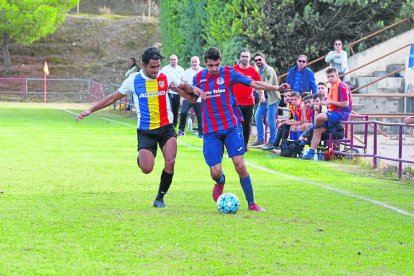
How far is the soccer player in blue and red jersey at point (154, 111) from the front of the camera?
12.5 m

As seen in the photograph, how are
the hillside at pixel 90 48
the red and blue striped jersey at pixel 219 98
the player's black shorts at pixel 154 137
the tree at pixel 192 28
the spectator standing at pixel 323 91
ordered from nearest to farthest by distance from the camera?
1. the red and blue striped jersey at pixel 219 98
2. the player's black shorts at pixel 154 137
3. the spectator standing at pixel 323 91
4. the tree at pixel 192 28
5. the hillside at pixel 90 48

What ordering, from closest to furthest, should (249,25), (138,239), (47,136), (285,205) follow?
→ (138,239)
(285,205)
(47,136)
(249,25)

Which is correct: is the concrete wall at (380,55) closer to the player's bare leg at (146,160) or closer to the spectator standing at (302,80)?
the spectator standing at (302,80)

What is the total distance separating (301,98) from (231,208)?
9.71m

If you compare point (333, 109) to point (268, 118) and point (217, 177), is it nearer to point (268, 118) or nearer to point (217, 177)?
point (268, 118)

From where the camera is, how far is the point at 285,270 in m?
8.45

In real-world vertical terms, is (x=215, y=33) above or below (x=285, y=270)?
above

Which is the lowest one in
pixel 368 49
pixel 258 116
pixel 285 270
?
pixel 285 270

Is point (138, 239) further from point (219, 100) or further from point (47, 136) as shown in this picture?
point (47, 136)

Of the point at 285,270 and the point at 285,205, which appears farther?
the point at 285,205

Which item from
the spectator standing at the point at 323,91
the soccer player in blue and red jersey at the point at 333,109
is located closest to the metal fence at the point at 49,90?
the spectator standing at the point at 323,91

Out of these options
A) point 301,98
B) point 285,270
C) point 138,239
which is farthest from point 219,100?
point 301,98

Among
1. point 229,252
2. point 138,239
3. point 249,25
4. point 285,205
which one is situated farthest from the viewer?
point 249,25

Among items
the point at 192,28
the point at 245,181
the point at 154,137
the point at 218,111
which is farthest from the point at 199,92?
the point at 192,28
